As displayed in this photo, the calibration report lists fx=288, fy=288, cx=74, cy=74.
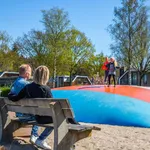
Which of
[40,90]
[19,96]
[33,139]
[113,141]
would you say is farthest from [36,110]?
[113,141]

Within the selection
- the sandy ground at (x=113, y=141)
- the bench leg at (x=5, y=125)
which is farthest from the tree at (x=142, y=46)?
the bench leg at (x=5, y=125)

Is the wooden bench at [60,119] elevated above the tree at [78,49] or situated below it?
below

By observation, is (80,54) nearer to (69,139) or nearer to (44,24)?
(44,24)

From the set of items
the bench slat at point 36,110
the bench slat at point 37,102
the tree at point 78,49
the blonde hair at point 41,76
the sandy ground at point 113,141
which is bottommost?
the sandy ground at point 113,141

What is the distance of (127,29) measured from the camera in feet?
121

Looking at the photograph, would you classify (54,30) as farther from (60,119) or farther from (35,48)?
(60,119)

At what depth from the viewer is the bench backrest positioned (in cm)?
416

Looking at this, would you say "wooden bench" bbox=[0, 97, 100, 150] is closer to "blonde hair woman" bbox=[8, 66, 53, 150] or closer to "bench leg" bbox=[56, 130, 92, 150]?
"bench leg" bbox=[56, 130, 92, 150]

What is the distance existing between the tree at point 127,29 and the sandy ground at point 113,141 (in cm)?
3025

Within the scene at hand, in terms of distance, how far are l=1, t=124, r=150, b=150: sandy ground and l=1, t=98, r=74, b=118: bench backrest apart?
0.76 meters

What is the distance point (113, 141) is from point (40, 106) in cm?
217

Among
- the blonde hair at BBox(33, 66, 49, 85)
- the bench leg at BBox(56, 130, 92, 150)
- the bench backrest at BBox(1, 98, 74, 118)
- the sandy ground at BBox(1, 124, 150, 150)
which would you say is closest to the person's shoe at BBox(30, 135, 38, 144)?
the sandy ground at BBox(1, 124, 150, 150)

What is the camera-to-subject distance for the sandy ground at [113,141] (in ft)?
17.7

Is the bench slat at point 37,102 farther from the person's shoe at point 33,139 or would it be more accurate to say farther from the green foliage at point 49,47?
the green foliage at point 49,47
